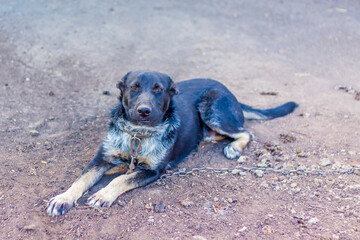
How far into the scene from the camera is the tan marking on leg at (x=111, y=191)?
3.84 metres

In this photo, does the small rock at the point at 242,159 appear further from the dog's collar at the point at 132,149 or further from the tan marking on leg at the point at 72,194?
the tan marking on leg at the point at 72,194

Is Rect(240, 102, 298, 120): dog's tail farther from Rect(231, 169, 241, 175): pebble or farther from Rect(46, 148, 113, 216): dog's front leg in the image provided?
Rect(46, 148, 113, 216): dog's front leg

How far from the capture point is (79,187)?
3.99m

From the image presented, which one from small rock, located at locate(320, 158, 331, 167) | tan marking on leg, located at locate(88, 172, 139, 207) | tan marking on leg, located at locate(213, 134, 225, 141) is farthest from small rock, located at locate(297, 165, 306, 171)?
tan marking on leg, located at locate(88, 172, 139, 207)

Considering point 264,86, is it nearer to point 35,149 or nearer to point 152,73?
point 152,73

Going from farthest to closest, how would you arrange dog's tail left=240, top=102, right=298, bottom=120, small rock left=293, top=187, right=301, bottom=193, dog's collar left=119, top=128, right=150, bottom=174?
dog's tail left=240, top=102, right=298, bottom=120, dog's collar left=119, top=128, right=150, bottom=174, small rock left=293, top=187, right=301, bottom=193

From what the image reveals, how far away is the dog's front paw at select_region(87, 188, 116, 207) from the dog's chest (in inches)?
24.1

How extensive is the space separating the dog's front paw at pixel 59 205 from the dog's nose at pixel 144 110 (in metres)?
1.18

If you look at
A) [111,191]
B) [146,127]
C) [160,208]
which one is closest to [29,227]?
[111,191]

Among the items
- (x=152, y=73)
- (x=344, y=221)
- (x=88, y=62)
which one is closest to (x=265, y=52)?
(x=88, y=62)

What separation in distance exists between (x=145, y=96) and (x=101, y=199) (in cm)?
124

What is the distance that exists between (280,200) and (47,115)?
387 centimetres

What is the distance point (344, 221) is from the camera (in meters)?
3.58

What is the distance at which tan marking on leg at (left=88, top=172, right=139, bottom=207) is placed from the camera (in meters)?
3.84
